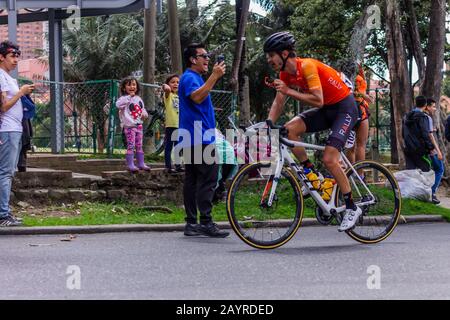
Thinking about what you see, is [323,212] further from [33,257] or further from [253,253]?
[33,257]

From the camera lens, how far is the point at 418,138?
13.1 metres

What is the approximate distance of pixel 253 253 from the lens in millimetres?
7129

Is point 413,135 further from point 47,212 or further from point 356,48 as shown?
point 47,212

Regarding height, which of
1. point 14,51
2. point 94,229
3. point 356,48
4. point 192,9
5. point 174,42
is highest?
point 192,9

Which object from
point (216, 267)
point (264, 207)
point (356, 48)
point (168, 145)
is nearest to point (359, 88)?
point (356, 48)

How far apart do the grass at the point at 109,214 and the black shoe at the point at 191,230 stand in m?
1.12

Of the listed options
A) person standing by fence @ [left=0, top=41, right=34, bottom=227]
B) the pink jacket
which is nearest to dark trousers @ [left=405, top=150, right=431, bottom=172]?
the pink jacket

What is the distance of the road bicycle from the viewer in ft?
23.6

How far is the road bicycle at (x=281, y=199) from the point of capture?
23.6 feet

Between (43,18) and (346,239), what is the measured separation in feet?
32.1

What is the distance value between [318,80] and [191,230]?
234 cm

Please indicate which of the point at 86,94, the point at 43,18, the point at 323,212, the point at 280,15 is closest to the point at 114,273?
the point at 323,212

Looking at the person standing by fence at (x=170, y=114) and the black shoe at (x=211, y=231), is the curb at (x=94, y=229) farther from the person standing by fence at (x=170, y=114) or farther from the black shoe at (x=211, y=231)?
the person standing by fence at (x=170, y=114)

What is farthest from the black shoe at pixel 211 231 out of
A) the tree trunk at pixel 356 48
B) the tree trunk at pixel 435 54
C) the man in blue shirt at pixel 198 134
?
the tree trunk at pixel 435 54
